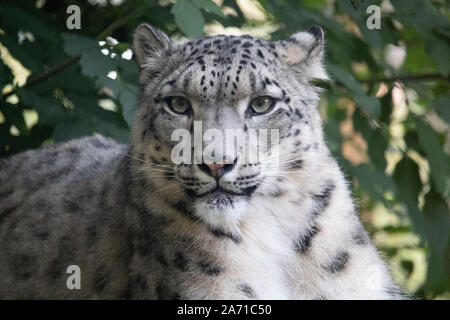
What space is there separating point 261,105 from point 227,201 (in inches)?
27.8

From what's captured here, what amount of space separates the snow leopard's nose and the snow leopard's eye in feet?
1.86

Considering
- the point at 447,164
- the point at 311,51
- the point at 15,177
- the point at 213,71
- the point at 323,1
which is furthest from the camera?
the point at 323,1

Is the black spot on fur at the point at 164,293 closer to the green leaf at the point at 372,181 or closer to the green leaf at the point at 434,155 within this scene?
the green leaf at the point at 372,181

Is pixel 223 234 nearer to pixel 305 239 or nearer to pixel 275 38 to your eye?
pixel 305 239

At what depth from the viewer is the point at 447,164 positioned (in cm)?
717

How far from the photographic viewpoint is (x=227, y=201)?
14.6 ft

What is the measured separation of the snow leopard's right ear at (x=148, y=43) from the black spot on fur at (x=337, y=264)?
6.10 feet

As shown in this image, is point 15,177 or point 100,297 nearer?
point 100,297

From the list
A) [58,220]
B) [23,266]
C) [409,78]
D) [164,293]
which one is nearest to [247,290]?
[164,293]

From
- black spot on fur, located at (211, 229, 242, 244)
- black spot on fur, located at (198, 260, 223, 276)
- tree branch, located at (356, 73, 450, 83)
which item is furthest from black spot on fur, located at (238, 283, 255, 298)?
tree branch, located at (356, 73, 450, 83)

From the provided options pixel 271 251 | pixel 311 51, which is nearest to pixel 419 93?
pixel 311 51
